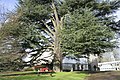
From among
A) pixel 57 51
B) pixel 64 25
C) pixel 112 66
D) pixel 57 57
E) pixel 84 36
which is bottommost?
pixel 57 57

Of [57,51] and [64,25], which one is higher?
[64,25]

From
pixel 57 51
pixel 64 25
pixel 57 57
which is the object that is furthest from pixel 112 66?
pixel 64 25

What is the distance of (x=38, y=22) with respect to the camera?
30.3m

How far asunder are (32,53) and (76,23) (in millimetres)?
9233

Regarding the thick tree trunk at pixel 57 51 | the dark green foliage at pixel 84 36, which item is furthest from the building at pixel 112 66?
the dark green foliage at pixel 84 36

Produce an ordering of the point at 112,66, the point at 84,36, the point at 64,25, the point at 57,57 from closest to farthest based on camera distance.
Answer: the point at 84,36, the point at 64,25, the point at 57,57, the point at 112,66

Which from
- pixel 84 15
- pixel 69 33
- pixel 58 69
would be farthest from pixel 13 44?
pixel 58 69

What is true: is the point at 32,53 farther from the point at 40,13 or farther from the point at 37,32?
the point at 40,13

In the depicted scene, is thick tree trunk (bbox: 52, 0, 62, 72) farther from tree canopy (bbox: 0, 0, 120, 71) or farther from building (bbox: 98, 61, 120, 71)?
building (bbox: 98, 61, 120, 71)

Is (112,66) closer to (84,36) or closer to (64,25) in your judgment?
(64,25)

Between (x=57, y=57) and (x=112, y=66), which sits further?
(x=112, y=66)

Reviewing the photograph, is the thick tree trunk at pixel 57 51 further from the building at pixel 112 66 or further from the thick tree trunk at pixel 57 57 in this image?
the building at pixel 112 66

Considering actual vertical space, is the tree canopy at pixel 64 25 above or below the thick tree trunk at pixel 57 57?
above

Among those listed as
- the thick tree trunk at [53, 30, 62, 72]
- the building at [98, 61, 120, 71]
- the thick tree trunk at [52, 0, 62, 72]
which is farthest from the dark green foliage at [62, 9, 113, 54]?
the building at [98, 61, 120, 71]
